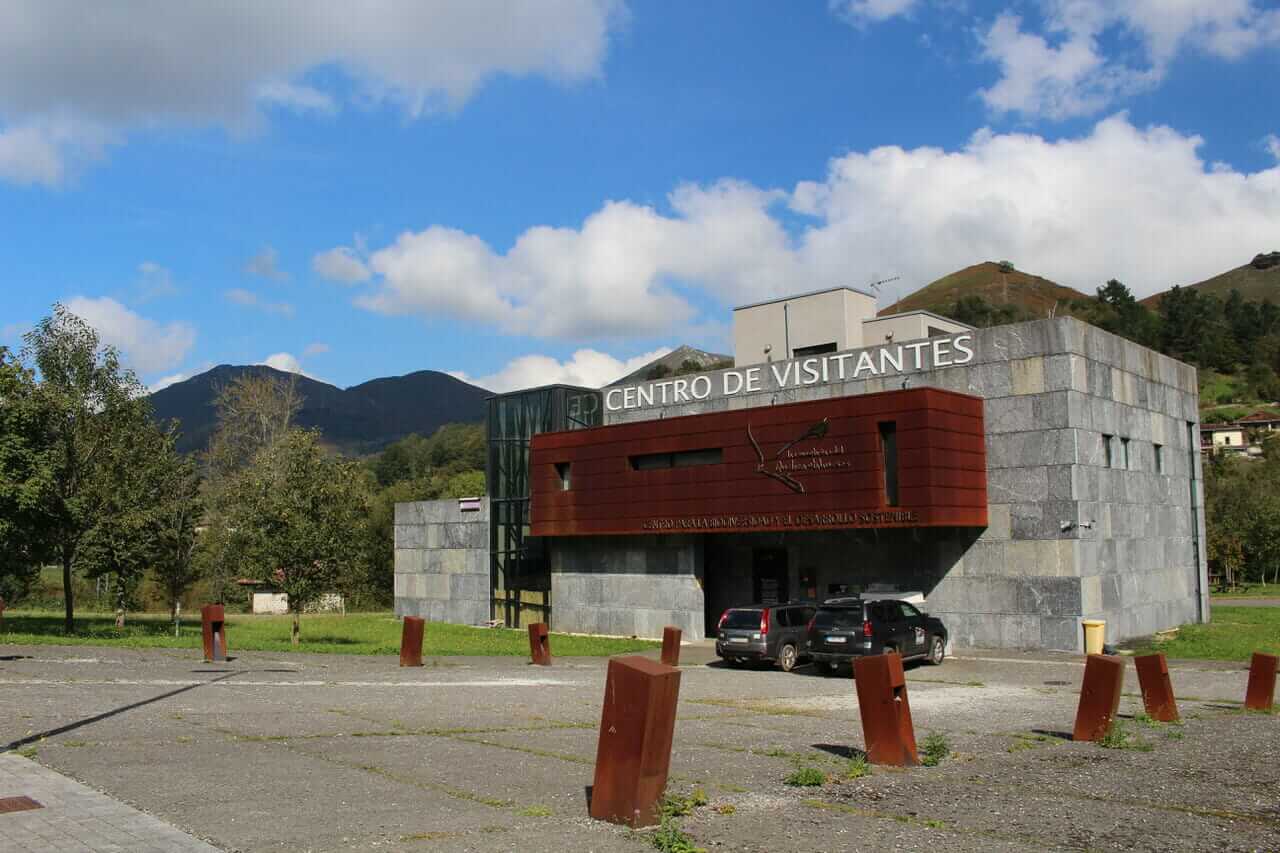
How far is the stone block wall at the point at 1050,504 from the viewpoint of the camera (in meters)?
A: 29.9

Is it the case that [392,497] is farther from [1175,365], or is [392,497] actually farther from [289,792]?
[289,792]

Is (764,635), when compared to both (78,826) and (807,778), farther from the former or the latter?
(78,826)

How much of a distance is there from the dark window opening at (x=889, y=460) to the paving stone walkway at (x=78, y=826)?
24146 millimetres

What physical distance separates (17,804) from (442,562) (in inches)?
1557

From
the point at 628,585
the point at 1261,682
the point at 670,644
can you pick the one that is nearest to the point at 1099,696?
the point at 1261,682

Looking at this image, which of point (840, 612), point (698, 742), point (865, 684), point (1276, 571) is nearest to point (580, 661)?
point (840, 612)

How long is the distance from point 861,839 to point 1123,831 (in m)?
2.34

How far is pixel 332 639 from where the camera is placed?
38.7m

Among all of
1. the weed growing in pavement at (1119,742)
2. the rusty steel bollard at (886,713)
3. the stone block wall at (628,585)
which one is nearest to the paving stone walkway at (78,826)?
the rusty steel bollard at (886,713)

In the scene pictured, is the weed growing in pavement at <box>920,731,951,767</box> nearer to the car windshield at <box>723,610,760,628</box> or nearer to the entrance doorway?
the car windshield at <box>723,610,760,628</box>

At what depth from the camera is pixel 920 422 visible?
2977 centimetres

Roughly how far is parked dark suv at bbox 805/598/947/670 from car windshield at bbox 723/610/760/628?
4.51 ft

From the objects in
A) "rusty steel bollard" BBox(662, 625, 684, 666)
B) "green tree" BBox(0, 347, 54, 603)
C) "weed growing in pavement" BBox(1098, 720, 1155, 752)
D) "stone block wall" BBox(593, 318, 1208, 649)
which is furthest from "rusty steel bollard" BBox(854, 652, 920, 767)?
"green tree" BBox(0, 347, 54, 603)

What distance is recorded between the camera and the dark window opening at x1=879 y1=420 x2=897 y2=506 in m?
30.5
